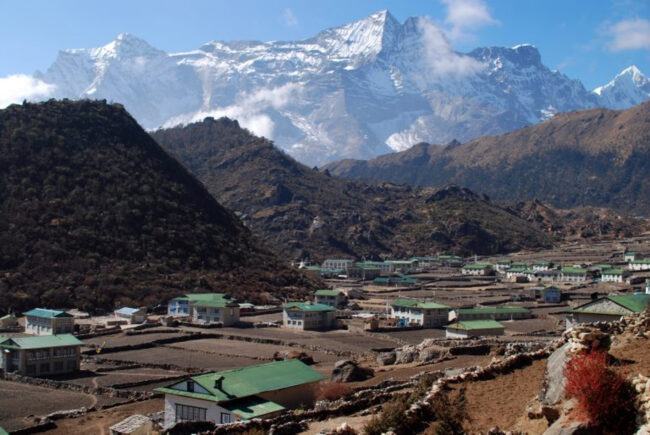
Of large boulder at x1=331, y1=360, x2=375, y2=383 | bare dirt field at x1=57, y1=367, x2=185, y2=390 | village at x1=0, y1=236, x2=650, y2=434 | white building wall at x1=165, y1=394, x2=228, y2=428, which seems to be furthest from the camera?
bare dirt field at x1=57, y1=367, x2=185, y2=390

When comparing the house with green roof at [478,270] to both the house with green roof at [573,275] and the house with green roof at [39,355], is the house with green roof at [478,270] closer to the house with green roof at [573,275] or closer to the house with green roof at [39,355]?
the house with green roof at [573,275]

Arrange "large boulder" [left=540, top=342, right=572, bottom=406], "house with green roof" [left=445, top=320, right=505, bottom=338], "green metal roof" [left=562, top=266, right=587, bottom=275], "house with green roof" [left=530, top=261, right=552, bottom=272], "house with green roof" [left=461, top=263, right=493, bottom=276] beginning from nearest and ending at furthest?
1. "large boulder" [left=540, top=342, right=572, bottom=406]
2. "house with green roof" [left=445, top=320, right=505, bottom=338]
3. "green metal roof" [left=562, top=266, right=587, bottom=275]
4. "house with green roof" [left=530, top=261, right=552, bottom=272]
5. "house with green roof" [left=461, top=263, right=493, bottom=276]

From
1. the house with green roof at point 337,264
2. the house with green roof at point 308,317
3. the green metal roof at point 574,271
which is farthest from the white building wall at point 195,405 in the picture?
the house with green roof at point 337,264

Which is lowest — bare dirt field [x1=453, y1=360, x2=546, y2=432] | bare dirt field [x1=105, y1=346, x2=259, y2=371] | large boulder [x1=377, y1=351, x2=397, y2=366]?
bare dirt field [x1=105, y1=346, x2=259, y2=371]

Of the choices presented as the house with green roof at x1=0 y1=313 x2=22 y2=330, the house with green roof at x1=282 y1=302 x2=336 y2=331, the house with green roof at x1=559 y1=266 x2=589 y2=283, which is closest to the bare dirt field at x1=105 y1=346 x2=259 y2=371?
the house with green roof at x1=282 y1=302 x2=336 y2=331

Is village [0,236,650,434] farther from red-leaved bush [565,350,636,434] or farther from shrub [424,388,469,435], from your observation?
red-leaved bush [565,350,636,434]

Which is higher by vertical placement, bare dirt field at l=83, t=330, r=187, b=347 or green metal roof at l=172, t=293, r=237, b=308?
green metal roof at l=172, t=293, r=237, b=308

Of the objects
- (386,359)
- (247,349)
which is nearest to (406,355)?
(386,359)

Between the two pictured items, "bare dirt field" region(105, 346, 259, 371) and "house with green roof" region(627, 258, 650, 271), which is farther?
"house with green roof" region(627, 258, 650, 271)
